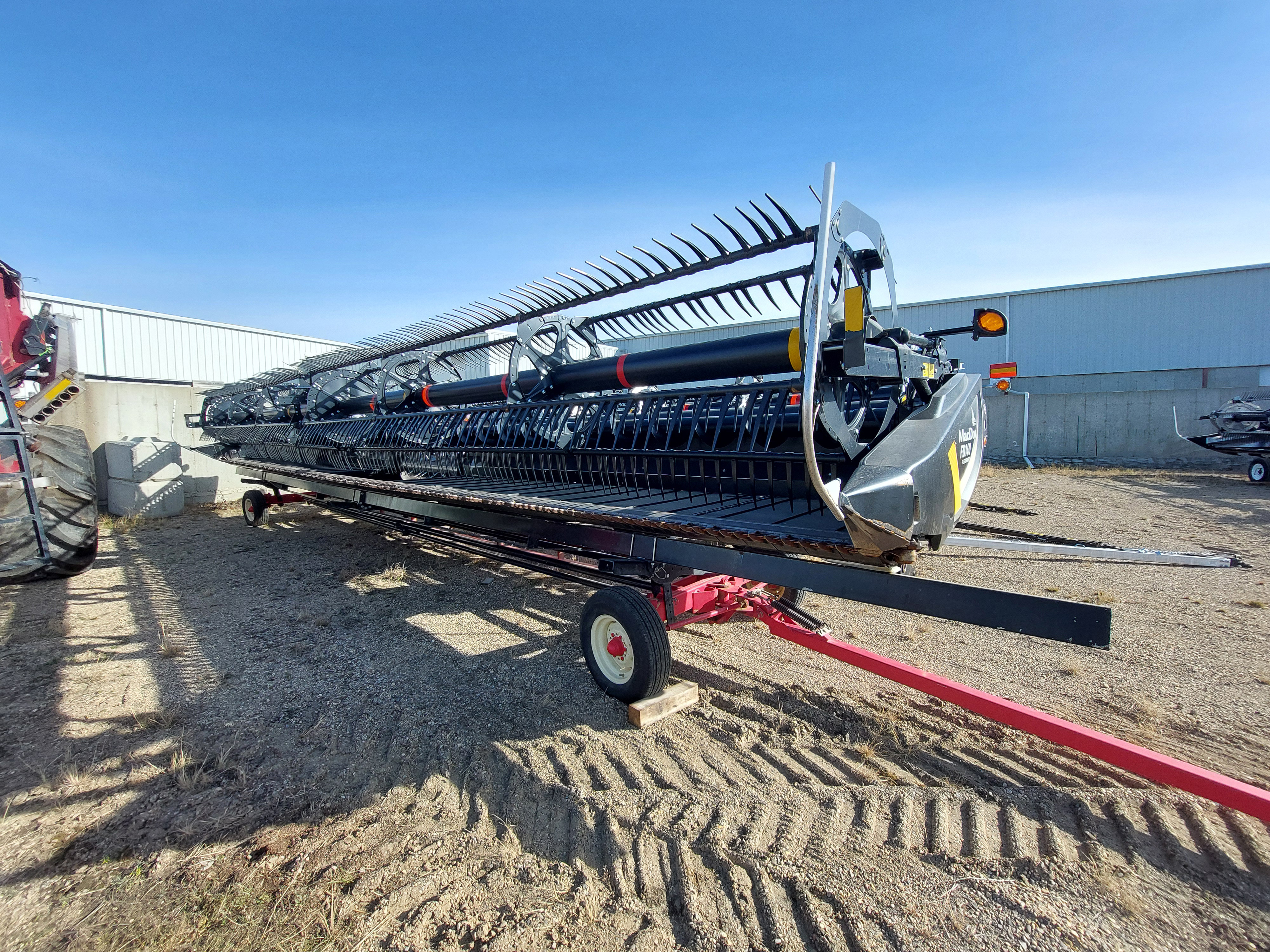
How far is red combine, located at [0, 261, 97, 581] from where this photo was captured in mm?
3988

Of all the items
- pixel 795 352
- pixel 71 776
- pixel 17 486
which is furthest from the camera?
pixel 17 486

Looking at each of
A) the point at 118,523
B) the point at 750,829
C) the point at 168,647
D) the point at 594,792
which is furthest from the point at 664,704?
the point at 118,523

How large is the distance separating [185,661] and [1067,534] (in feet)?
28.6

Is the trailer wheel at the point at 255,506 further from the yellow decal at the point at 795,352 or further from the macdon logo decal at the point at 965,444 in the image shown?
the macdon logo decal at the point at 965,444

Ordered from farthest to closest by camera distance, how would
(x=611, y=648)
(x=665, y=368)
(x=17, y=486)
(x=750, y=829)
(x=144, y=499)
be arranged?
(x=144, y=499), (x=17, y=486), (x=665, y=368), (x=611, y=648), (x=750, y=829)

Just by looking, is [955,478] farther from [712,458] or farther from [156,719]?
[156,719]

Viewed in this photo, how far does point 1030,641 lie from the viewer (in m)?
4.06

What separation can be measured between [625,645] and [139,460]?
10.5 m

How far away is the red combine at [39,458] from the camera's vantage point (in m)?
3.99

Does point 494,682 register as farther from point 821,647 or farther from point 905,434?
point 905,434

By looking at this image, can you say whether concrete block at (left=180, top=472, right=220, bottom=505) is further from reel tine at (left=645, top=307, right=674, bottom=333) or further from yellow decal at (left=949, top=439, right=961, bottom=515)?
yellow decal at (left=949, top=439, right=961, bottom=515)

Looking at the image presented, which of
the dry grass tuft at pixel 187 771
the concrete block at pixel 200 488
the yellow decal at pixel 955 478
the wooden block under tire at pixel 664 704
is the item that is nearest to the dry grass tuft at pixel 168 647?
the dry grass tuft at pixel 187 771

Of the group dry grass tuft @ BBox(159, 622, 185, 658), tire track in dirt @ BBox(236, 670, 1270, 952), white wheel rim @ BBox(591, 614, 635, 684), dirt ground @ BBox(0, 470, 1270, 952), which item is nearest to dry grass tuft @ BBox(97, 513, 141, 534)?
dirt ground @ BBox(0, 470, 1270, 952)

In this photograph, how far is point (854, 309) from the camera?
2342 mm
